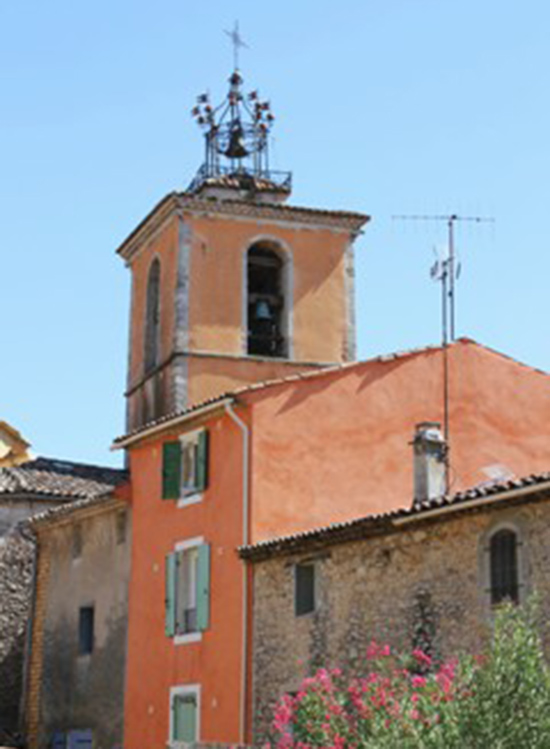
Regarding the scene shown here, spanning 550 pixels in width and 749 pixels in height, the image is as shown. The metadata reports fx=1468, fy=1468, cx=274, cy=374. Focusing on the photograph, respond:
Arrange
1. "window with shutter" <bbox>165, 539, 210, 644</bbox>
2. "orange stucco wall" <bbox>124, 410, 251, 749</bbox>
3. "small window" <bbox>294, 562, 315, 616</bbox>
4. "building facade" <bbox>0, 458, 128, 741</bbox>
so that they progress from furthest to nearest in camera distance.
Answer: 1. "building facade" <bbox>0, 458, 128, 741</bbox>
2. "window with shutter" <bbox>165, 539, 210, 644</bbox>
3. "orange stucco wall" <bbox>124, 410, 251, 749</bbox>
4. "small window" <bbox>294, 562, 315, 616</bbox>

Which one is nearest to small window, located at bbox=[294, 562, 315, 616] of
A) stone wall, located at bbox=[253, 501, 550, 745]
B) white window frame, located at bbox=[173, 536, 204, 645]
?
stone wall, located at bbox=[253, 501, 550, 745]

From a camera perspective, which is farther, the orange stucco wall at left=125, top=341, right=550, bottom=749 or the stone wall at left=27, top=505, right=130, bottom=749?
the stone wall at left=27, top=505, right=130, bottom=749

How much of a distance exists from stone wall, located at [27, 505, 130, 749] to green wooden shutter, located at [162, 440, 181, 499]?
2282 millimetres

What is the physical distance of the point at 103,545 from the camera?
98.2ft

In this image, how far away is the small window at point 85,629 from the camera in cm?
3009

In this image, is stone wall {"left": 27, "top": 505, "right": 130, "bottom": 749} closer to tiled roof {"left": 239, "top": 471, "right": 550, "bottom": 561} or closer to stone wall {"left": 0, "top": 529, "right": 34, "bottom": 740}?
stone wall {"left": 0, "top": 529, "right": 34, "bottom": 740}

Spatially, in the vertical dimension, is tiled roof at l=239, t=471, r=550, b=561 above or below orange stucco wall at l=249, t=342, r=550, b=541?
below

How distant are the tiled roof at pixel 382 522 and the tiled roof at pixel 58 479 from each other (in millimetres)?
10523

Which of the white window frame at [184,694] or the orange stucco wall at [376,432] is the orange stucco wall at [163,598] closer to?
the white window frame at [184,694]

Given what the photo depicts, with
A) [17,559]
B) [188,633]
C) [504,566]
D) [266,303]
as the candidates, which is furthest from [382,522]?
[17,559]

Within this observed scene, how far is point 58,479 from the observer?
34812 millimetres

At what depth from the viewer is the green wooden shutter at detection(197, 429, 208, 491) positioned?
2603 cm

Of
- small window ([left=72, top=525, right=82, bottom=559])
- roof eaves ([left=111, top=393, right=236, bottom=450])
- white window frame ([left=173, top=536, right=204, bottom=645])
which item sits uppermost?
roof eaves ([left=111, top=393, right=236, bottom=450])

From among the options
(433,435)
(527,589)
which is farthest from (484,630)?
(433,435)
